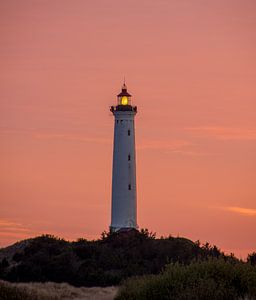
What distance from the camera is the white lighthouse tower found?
2499 inches

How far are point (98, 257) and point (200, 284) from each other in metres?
21.4

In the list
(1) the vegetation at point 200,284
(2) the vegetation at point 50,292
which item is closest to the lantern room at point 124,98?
(2) the vegetation at point 50,292

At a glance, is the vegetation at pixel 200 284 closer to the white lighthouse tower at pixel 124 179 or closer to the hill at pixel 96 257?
the hill at pixel 96 257

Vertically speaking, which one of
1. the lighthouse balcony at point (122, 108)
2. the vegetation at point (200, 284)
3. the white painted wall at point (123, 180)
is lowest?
the vegetation at point (200, 284)

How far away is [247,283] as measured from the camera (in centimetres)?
2745

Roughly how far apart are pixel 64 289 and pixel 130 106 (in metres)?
28.9

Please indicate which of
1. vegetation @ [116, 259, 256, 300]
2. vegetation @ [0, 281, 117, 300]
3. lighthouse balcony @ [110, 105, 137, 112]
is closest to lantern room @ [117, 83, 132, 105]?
lighthouse balcony @ [110, 105, 137, 112]

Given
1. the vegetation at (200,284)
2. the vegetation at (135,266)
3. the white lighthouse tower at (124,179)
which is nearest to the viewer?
the vegetation at (200,284)

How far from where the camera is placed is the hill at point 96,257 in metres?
42.8

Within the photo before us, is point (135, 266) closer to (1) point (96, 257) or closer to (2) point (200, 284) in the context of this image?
(1) point (96, 257)

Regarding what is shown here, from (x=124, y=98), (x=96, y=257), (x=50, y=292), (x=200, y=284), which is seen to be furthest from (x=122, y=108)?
(x=200, y=284)

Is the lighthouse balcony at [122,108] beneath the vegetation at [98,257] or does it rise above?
above

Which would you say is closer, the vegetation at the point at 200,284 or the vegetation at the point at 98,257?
the vegetation at the point at 200,284

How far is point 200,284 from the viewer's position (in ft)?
88.0
